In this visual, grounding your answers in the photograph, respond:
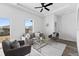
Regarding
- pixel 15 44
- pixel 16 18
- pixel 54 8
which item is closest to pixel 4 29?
pixel 16 18

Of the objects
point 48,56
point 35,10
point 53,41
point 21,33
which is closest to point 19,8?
point 35,10

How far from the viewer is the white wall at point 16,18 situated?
77.3 inches

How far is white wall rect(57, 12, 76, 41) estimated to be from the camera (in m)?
2.07

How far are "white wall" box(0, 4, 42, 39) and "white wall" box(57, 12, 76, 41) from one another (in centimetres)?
56

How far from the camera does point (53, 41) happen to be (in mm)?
2221

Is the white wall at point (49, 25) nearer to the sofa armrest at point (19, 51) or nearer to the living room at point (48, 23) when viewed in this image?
the living room at point (48, 23)

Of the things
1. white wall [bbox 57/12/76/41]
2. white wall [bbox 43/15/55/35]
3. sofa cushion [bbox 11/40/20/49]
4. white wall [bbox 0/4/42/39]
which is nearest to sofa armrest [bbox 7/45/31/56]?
sofa cushion [bbox 11/40/20/49]

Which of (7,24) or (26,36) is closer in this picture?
(7,24)

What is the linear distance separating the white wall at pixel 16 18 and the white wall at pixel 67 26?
56cm

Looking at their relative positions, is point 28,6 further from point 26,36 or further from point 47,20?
point 26,36

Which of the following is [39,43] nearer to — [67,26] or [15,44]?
[15,44]

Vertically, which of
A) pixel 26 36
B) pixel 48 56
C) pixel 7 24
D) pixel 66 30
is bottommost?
pixel 48 56

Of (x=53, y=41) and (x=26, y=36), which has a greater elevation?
(x=26, y=36)

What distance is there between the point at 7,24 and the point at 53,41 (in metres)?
1.25
